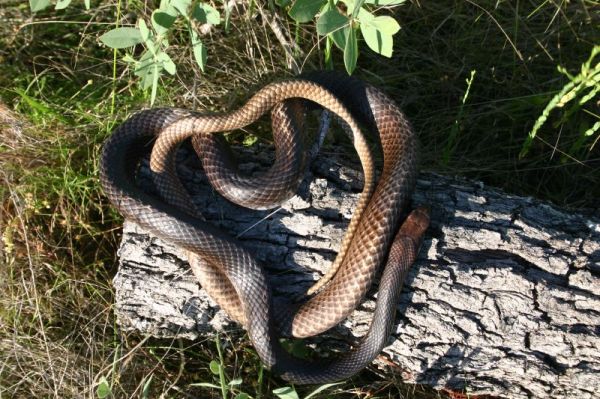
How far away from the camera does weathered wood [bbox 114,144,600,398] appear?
4.53 metres

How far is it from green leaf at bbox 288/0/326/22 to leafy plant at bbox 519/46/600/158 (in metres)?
2.16

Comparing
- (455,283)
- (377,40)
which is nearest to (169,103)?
(377,40)

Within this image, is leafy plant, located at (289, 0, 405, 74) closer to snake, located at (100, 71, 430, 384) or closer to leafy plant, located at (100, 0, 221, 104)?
leafy plant, located at (100, 0, 221, 104)

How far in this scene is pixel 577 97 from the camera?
5898 mm

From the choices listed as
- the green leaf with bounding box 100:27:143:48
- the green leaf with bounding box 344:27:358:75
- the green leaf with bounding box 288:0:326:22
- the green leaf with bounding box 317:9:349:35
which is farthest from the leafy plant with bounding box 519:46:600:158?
the green leaf with bounding box 100:27:143:48

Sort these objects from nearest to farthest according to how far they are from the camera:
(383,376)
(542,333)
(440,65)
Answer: (542,333), (383,376), (440,65)

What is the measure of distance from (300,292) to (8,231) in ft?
8.64

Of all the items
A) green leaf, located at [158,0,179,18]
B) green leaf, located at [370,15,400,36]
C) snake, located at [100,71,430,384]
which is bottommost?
snake, located at [100,71,430,384]

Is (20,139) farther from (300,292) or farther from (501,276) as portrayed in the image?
(501,276)

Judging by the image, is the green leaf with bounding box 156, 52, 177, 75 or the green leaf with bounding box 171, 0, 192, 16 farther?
the green leaf with bounding box 156, 52, 177, 75

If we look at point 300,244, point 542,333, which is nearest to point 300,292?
point 300,244

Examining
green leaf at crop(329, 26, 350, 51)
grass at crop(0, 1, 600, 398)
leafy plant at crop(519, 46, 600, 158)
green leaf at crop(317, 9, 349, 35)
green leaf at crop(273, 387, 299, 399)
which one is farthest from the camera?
grass at crop(0, 1, 600, 398)

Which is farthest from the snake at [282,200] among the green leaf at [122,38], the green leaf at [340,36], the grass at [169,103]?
the green leaf at [340,36]

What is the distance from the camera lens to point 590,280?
4570mm
